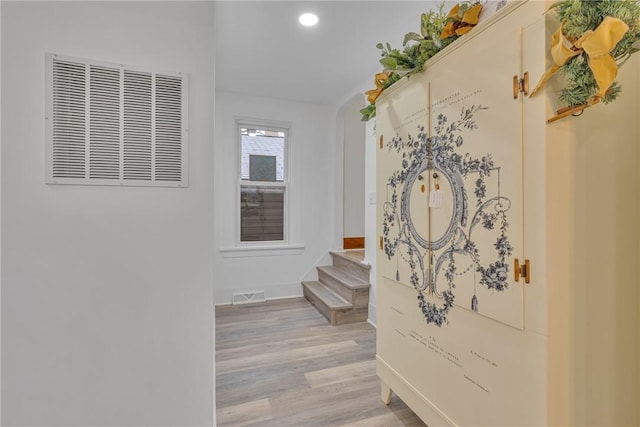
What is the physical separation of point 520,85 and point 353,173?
3665mm

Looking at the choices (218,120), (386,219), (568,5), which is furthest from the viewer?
(218,120)

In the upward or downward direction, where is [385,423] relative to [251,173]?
downward

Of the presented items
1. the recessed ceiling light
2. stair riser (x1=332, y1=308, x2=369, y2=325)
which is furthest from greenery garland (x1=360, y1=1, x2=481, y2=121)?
stair riser (x1=332, y1=308, x2=369, y2=325)

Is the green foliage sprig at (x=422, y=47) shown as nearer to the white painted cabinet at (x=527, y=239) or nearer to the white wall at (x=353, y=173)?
the white painted cabinet at (x=527, y=239)

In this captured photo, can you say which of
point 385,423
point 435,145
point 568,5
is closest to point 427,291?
point 435,145

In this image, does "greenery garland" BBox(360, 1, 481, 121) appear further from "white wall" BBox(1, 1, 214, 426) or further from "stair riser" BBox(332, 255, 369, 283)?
"stair riser" BBox(332, 255, 369, 283)

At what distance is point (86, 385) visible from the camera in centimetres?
136

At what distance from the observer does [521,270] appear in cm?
103

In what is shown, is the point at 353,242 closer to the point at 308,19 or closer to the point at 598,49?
the point at 308,19

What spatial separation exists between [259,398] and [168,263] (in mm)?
1092

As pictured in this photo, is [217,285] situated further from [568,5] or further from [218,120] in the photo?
[568,5]

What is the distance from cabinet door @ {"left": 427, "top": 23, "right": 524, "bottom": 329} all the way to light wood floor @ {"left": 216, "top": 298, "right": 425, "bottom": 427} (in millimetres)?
925

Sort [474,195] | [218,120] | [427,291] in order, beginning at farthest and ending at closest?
[218,120] → [427,291] → [474,195]

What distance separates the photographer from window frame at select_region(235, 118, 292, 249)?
3695 mm
